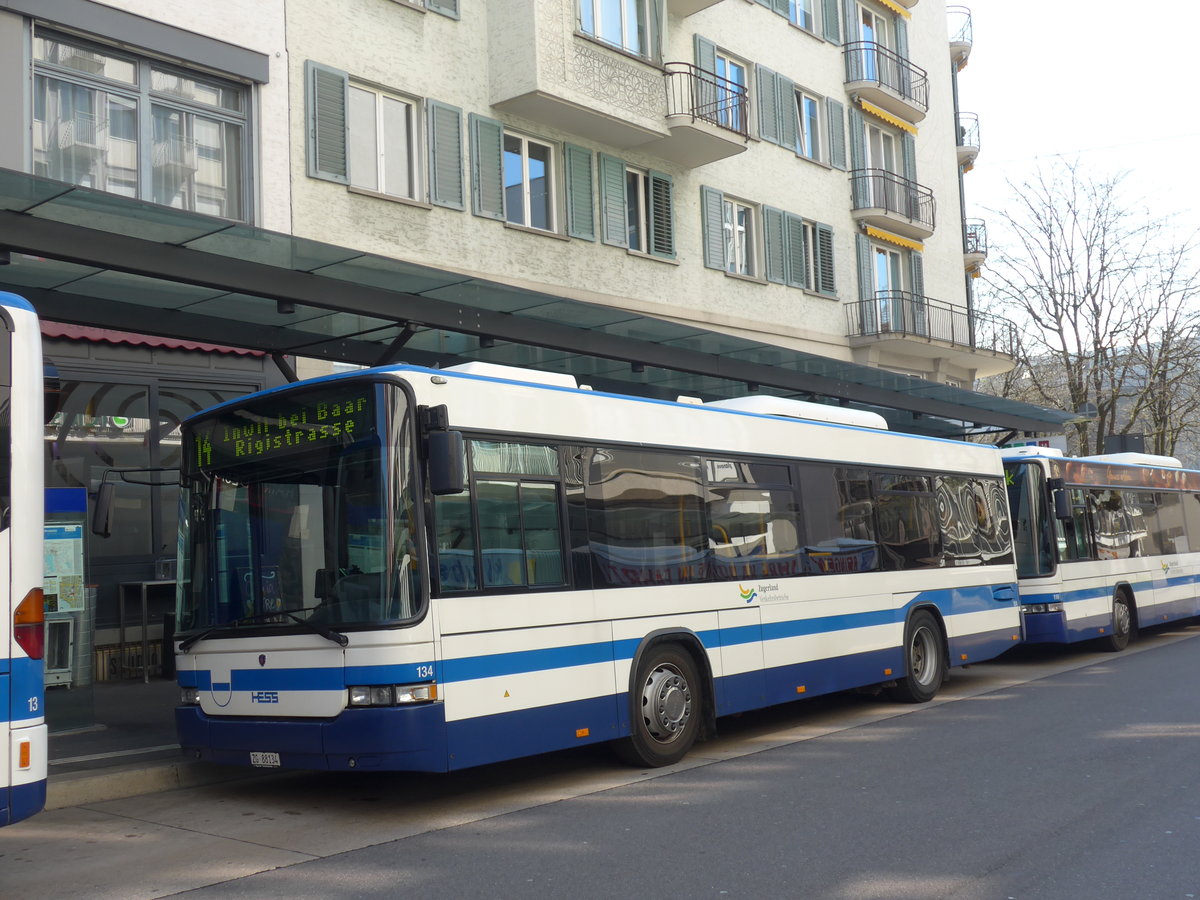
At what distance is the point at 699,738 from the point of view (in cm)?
983

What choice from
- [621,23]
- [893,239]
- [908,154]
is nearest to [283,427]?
[621,23]

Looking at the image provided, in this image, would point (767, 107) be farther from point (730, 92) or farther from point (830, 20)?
point (830, 20)

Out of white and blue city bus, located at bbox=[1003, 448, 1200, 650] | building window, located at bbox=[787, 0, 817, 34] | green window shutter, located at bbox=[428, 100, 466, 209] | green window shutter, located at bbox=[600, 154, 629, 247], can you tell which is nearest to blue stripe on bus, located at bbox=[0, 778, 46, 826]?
green window shutter, located at bbox=[428, 100, 466, 209]

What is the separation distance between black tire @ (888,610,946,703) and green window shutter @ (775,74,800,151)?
45.0ft

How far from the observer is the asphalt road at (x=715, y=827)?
596 cm

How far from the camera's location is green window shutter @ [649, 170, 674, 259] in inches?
822

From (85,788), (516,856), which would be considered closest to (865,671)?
(516,856)

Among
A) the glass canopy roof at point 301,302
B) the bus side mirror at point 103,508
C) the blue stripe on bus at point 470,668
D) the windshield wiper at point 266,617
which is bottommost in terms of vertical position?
the blue stripe on bus at point 470,668

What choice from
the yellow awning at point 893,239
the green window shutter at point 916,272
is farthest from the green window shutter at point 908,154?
the green window shutter at point 916,272

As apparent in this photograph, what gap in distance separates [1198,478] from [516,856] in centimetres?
1979

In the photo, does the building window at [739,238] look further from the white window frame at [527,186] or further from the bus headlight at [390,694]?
the bus headlight at [390,694]

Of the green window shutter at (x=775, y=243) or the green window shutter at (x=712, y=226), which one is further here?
the green window shutter at (x=775, y=243)

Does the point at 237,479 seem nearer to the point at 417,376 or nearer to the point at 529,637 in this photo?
the point at 417,376

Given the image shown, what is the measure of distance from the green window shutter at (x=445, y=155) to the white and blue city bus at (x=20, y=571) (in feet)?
37.4
